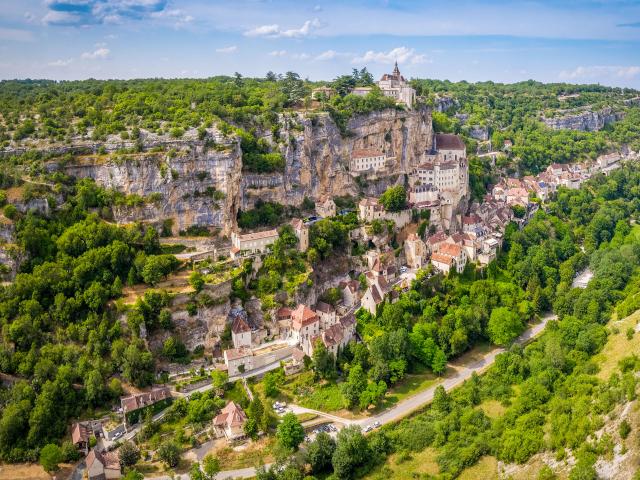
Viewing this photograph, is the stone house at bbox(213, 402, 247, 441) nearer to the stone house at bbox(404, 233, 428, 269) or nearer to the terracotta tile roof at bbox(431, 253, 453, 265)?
the stone house at bbox(404, 233, 428, 269)

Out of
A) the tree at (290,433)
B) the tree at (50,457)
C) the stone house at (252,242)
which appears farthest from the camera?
the stone house at (252,242)

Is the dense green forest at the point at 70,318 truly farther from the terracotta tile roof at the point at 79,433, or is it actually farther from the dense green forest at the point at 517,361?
the dense green forest at the point at 517,361

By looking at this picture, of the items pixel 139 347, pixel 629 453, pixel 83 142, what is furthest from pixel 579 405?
pixel 83 142

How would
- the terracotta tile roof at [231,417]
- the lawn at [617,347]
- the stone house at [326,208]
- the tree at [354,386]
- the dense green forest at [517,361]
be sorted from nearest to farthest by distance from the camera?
the dense green forest at [517,361], the terracotta tile roof at [231,417], the lawn at [617,347], the tree at [354,386], the stone house at [326,208]

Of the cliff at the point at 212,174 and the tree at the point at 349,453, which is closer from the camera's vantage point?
the tree at the point at 349,453

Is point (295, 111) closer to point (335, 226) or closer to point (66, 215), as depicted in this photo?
point (335, 226)

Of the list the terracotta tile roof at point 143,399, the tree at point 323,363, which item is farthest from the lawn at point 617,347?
the terracotta tile roof at point 143,399

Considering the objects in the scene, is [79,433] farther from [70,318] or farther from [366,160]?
[366,160]
